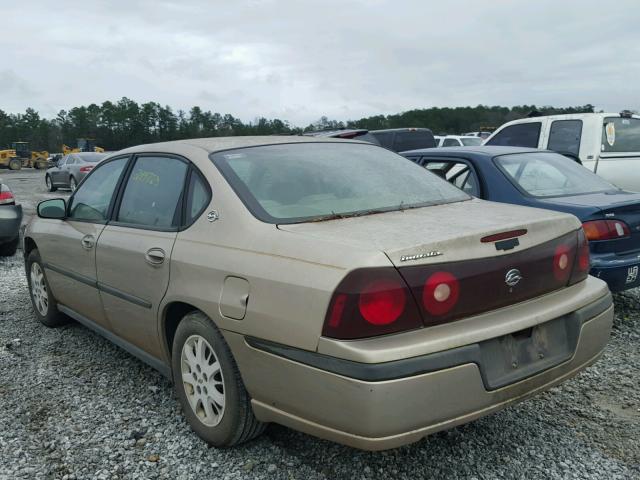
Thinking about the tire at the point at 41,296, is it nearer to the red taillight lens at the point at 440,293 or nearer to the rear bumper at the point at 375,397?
the rear bumper at the point at 375,397

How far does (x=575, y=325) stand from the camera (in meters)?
2.57

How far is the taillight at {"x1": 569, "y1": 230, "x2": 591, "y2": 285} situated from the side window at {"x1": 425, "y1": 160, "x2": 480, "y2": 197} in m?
2.28

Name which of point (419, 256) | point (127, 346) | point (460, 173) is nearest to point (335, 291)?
point (419, 256)

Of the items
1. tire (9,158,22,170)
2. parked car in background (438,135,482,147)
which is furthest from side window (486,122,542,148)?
tire (9,158,22,170)

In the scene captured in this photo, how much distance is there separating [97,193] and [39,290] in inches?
55.0

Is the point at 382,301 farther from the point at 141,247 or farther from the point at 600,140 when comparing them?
the point at 600,140

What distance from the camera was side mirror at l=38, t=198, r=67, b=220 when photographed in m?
4.24

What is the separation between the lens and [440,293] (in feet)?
7.22

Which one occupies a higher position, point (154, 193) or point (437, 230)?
point (154, 193)

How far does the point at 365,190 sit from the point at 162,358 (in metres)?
1.43

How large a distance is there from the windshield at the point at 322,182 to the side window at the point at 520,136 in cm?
581

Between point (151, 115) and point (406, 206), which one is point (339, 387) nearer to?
point (406, 206)

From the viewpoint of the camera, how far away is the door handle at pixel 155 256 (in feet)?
9.82

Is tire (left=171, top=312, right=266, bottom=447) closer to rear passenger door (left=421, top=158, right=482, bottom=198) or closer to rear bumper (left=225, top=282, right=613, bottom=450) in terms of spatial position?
rear bumper (left=225, top=282, right=613, bottom=450)
